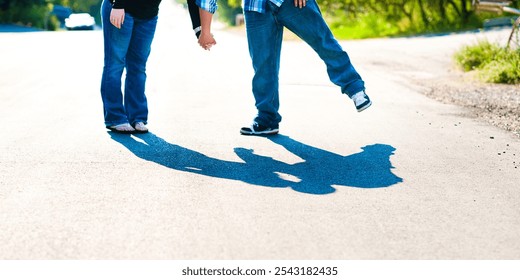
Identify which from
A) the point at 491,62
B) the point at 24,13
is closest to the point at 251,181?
the point at 491,62

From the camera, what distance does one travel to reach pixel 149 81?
10.2 metres

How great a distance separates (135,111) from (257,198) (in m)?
2.34

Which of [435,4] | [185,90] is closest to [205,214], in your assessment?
[185,90]

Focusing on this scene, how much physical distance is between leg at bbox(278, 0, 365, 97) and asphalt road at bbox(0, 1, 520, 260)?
0.44 m

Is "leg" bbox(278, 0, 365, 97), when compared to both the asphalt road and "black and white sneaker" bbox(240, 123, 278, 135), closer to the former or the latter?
the asphalt road

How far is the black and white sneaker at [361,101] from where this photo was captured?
617 centimetres

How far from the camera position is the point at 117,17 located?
5.94 meters

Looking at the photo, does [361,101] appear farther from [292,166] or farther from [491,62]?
[491,62]

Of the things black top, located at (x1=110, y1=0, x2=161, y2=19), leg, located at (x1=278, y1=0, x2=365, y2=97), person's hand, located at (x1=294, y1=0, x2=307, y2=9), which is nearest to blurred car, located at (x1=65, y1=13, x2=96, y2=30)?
black top, located at (x1=110, y1=0, x2=161, y2=19)

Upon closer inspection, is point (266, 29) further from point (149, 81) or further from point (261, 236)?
point (149, 81)

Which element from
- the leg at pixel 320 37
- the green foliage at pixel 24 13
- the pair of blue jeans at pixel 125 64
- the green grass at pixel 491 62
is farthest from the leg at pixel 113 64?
the green foliage at pixel 24 13

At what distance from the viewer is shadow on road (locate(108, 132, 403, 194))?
4.76 metres

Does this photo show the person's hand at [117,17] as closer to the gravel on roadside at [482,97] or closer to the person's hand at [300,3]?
the person's hand at [300,3]

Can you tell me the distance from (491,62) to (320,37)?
257 inches
